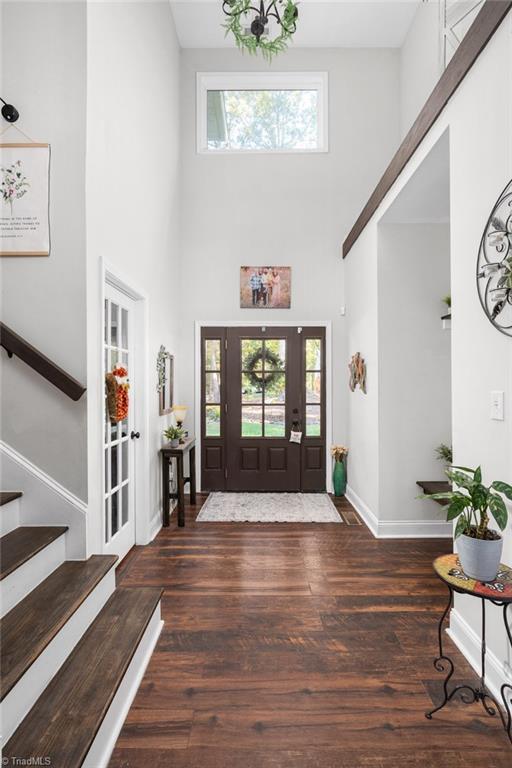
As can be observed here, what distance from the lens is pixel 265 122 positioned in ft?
17.3

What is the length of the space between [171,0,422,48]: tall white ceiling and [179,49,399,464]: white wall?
0.10 metres

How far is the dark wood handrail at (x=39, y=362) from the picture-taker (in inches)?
81.8

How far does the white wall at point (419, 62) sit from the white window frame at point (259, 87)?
95cm

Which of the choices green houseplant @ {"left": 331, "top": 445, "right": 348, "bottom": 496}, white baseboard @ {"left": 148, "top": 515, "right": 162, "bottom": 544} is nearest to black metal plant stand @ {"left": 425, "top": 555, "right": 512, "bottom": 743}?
white baseboard @ {"left": 148, "top": 515, "right": 162, "bottom": 544}

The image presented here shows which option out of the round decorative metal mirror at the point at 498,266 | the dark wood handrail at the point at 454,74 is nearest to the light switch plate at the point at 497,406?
the round decorative metal mirror at the point at 498,266

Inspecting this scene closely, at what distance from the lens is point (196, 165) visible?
521 cm

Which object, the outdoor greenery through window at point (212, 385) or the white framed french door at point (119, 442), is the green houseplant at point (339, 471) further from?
the white framed french door at point (119, 442)

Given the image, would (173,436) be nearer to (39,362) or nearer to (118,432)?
(118,432)

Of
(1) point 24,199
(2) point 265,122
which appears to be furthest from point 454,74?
(2) point 265,122

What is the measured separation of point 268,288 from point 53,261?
3226 millimetres

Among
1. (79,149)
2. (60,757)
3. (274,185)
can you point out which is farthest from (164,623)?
(274,185)

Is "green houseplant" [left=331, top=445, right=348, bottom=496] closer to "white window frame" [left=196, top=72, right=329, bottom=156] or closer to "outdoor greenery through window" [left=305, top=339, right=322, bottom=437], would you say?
"outdoor greenery through window" [left=305, top=339, right=322, bottom=437]

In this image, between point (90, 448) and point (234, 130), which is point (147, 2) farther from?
point (90, 448)

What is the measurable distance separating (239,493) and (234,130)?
15.2 feet
